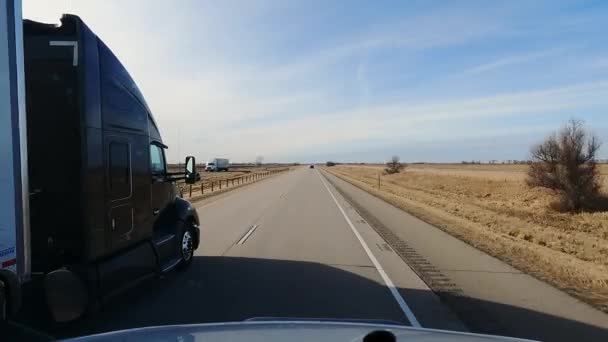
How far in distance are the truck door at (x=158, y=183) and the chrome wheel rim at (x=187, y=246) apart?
2.12 ft

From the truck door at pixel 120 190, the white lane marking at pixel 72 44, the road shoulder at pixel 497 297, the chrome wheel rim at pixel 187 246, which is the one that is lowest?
the road shoulder at pixel 497 297

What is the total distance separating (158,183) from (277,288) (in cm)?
245

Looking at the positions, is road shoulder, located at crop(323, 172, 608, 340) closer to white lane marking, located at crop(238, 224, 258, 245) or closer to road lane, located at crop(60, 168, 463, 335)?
road lane, located at crop(60, 168, 463, 335)

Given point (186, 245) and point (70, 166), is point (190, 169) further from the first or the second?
point (70, 166)

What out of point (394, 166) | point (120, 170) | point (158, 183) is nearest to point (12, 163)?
point (120, 170)

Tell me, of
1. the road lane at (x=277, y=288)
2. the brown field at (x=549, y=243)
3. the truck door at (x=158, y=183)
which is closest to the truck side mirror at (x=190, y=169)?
the truck door at (x=158, y=183)

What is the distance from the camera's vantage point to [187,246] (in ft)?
28.9

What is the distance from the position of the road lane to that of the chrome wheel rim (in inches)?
10.2

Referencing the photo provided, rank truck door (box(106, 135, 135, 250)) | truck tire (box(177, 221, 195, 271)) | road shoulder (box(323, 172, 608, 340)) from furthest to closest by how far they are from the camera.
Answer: truck tire (box(177, 221, 195, 271)) < truck door (box(106, 135, 135, 250)) < road shoulder (box(323, 172, 608, 340))

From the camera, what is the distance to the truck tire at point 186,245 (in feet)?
27.8

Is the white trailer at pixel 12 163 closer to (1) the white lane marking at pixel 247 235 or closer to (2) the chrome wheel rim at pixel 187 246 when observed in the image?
(2) the chrome wheel rim at pixel 187 246

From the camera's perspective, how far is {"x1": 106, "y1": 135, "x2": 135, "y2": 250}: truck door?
5941mm

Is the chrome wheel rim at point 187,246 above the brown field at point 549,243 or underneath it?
above

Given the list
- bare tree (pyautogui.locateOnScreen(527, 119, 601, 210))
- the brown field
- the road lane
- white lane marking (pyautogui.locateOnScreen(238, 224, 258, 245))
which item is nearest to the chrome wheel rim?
the road lane
